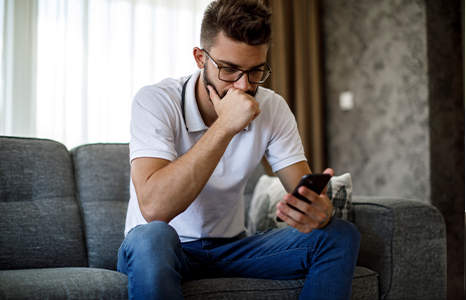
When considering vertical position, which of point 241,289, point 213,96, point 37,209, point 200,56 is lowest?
point 241,289

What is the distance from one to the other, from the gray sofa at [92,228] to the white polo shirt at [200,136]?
206 mm

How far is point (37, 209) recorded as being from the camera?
1409 millimetres

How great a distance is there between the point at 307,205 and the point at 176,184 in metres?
0.36

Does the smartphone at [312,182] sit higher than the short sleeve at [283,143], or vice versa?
the short sleeve at [283,143]

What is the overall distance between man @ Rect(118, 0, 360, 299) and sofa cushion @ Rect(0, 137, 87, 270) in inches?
14.9

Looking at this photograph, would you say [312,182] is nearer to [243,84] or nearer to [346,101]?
[243,84]

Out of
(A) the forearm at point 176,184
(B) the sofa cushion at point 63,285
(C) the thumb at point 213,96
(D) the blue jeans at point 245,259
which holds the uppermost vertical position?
(C) the thumb at point 213,96

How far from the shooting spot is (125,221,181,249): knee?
881 mm

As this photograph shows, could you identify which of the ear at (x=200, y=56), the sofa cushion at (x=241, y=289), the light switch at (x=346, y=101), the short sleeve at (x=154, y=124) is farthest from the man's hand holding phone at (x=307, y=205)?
the light switch at (x=346, y=101)

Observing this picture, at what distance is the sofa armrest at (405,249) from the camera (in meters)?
1.34

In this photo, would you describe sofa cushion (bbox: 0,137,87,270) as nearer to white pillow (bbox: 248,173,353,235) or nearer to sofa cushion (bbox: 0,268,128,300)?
sofa cushion (bbox: 0,268,128,300)

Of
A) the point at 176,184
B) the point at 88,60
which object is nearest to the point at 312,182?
the point at 176,184

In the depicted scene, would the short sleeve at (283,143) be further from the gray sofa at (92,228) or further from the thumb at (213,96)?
the gray sofa at (92,228)

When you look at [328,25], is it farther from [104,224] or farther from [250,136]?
[104,224]
